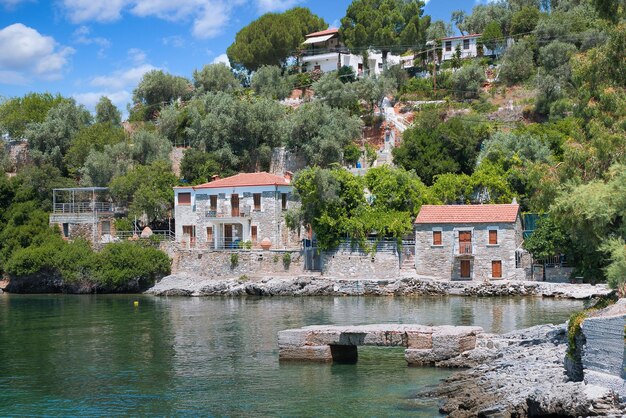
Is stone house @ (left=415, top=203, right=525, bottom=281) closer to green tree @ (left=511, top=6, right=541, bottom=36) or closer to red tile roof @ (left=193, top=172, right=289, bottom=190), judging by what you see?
red tile roof @ (left=193, top=172, right=289, bottom=190)

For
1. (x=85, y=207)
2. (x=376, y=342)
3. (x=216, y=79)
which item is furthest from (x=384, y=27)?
(x=376, y=342)

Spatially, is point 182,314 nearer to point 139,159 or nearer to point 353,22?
point 139,159

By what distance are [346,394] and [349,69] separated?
191 ft

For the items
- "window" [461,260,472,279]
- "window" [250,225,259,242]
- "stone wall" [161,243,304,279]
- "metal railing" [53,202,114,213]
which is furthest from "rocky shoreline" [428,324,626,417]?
"metal railing" [53,202,114,213]

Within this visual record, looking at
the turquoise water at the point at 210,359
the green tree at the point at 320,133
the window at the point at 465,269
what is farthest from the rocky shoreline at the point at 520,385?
the green tree at the point at 320,133

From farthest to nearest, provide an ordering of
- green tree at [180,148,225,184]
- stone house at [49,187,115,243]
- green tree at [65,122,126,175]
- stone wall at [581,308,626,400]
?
green tree at [65,122,126,175]
green tree at [180,148,225,184]
stone house at [49,187,115,243]
stone wall at [581,308,626,400]

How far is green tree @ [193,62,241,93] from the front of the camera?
8092 centimetres

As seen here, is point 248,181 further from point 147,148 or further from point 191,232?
point 147,148

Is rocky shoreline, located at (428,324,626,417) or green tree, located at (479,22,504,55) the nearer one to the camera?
rocky shoreline, located at (428,324,626,417)

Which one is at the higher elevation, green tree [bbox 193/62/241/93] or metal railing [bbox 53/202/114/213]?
green tree [bbox 193/62/241/93]

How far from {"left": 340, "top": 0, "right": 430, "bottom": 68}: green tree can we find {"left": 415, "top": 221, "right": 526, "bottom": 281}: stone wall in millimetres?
32766

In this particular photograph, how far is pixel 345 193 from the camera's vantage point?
52.3 meters

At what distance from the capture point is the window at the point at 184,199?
5862cm

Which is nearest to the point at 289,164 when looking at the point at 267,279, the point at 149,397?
the point at 267,279
